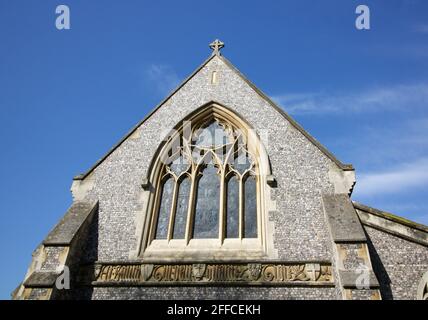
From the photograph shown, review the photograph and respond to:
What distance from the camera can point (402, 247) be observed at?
21.4 feet

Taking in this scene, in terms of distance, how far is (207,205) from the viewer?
815cm

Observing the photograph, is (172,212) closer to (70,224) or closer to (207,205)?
(207,205)

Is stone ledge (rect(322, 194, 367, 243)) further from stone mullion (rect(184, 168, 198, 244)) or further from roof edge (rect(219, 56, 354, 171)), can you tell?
stone mullion (rect(184, 168, 198, 244))

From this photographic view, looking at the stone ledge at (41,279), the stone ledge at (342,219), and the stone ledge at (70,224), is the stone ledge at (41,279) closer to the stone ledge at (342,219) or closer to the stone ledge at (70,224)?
the stone ledge at (70,224)

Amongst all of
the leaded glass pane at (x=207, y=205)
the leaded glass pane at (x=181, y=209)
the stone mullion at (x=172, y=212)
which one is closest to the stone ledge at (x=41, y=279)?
the stone mullion at (x=172, y=212)

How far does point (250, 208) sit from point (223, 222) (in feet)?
2.45

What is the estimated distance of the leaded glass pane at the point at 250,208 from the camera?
7.59m

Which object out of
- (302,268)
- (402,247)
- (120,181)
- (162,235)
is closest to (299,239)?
(302,268)

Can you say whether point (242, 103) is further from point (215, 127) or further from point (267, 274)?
point (267, 274)

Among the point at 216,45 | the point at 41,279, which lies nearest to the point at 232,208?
Answer: the point at 41,279

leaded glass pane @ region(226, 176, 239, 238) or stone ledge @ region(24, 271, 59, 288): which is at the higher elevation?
leaded glass pane @ region(226, 176, 239, 238)

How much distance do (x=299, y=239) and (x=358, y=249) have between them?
124 cm

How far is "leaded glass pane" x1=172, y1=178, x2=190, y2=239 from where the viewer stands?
7.86 meters

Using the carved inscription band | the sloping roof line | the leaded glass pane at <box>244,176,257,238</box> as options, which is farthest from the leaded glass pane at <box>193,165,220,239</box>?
the sloping roof line
